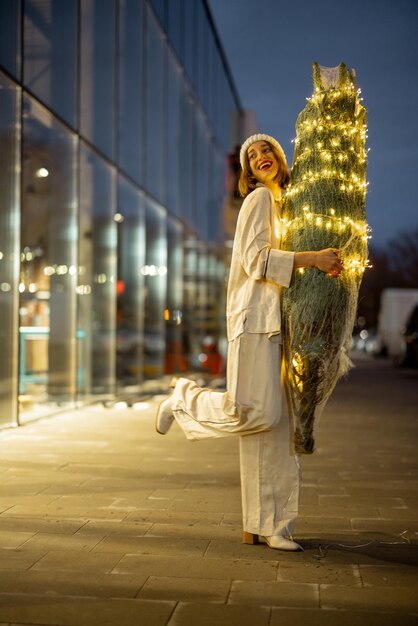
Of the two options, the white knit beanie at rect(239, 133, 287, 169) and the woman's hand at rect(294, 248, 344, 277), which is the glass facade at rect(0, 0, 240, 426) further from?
the woman's hand at rect(294, 248, 344, 277)

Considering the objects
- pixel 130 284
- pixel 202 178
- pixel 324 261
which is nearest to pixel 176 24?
pixel 202 178

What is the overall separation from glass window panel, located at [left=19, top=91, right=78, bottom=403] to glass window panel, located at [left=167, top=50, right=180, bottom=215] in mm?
6580

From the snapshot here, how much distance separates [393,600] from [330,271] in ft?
5.02

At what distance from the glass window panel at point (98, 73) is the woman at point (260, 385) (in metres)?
8.35

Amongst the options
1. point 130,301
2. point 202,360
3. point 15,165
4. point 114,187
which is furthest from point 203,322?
point 15,165

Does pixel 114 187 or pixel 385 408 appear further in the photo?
pixel 114 187

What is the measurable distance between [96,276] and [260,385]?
968cm

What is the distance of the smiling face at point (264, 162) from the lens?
187 inches

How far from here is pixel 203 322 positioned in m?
23.7

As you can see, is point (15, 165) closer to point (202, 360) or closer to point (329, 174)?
point (329, 174)

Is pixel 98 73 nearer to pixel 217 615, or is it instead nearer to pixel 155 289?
pixel 155 289

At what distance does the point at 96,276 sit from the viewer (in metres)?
13.9

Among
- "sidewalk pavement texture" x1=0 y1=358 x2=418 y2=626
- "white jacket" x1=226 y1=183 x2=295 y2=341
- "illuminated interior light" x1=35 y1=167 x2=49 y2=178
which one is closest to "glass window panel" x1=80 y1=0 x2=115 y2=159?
"illuminated interior light" x1=35 y1=167 x2=49 y2=178

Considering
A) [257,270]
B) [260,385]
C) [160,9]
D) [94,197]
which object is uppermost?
[160,9]
